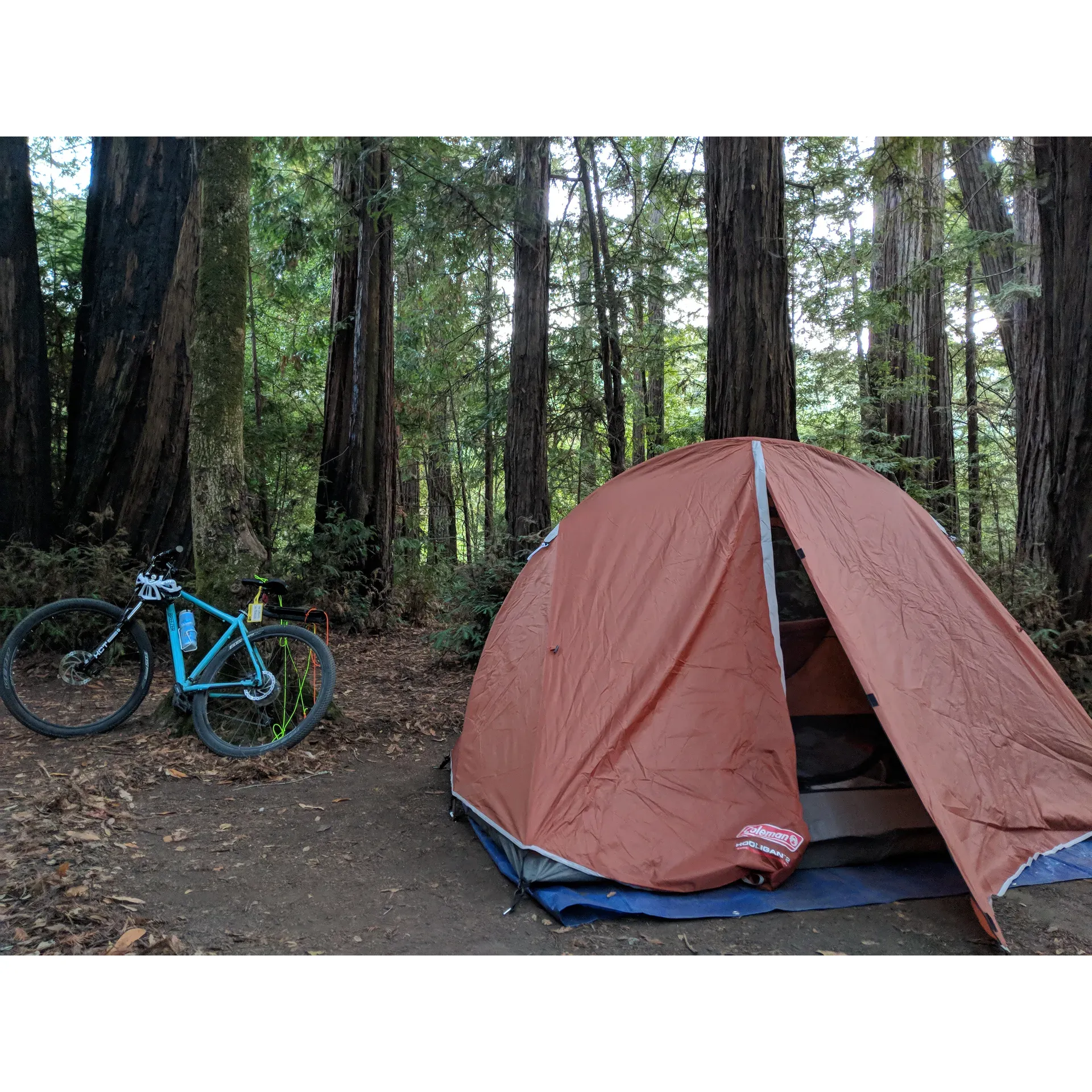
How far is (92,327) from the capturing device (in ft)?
23.9

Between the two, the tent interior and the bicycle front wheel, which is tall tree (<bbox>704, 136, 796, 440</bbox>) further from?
the bicycle front wheel

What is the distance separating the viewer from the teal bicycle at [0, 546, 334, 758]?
15.1 feet

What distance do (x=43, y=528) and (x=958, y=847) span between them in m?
7.34

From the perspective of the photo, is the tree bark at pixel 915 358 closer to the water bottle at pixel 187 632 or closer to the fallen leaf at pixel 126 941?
the water bottle at pixel 187 632

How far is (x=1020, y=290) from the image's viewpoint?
23.6 feet

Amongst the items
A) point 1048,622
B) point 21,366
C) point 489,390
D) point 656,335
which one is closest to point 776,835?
point 1048,622

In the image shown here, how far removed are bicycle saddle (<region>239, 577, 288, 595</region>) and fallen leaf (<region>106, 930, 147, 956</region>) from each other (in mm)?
2350

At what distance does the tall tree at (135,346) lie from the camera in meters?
7.12

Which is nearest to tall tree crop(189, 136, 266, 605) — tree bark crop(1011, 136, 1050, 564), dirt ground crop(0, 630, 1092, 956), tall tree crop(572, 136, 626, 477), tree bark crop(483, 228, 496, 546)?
dirt ground crop(0, 630, 1092, 956)

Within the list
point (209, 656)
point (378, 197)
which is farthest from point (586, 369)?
point (209, 656)

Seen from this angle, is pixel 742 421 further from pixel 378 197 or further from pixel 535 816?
pixel 378 197

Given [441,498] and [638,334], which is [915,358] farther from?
[441,498]

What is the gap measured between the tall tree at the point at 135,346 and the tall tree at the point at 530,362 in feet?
10.2

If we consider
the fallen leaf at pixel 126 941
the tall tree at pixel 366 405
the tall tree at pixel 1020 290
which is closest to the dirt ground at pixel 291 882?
the fallen leaf at pixel 126 941
